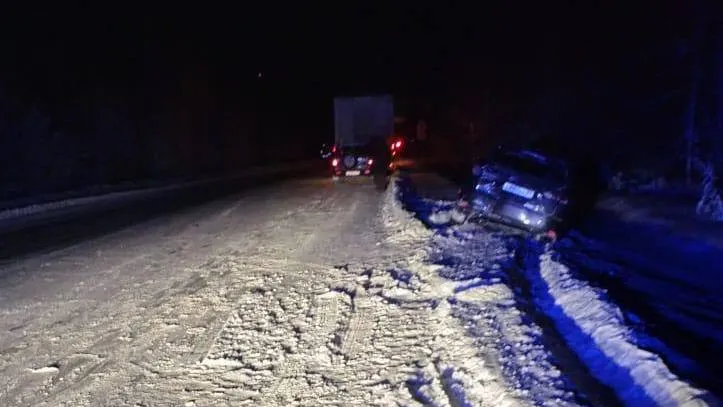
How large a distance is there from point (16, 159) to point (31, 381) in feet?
74.9

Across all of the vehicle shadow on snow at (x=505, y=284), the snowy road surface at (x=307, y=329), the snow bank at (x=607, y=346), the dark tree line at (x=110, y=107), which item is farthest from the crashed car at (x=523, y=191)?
the dark tree line at (x=110, y=107)

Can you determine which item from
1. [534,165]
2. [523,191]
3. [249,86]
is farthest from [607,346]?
[249,86]

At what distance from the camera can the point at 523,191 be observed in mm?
13266

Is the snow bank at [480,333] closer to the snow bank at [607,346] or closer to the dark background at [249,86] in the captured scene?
the snow bank at [607,346]

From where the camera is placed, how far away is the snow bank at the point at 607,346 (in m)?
5.31

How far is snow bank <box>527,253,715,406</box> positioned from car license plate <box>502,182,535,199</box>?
368 centimetres

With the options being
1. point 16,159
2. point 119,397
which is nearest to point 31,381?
point 119,397

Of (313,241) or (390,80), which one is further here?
(390,80)

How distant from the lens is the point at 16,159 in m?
26.8

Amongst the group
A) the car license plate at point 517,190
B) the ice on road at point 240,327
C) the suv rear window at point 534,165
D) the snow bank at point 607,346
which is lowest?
the ice on road at point 240,327

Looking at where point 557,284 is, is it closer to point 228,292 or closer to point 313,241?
point 228,292

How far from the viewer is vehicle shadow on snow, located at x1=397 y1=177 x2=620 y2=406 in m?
5.68

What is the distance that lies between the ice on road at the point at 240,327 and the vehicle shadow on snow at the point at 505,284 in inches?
8.2

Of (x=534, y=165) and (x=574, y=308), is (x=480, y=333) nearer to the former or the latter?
(x=574, y=308)
